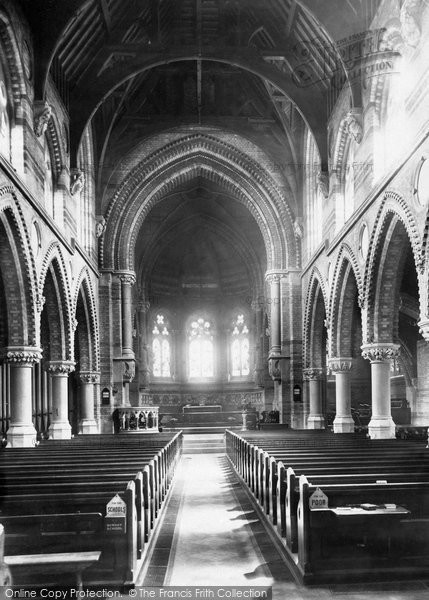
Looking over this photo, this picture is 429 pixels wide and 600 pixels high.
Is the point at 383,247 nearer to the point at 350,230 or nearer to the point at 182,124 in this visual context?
the point at 350,230

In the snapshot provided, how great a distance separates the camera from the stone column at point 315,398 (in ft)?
93.3

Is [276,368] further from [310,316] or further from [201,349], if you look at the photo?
[201,349]

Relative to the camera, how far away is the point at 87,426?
27.5 m

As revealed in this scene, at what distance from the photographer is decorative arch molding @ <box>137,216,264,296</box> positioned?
4200 centimetres

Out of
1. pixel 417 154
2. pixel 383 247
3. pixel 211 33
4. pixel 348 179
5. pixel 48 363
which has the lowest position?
pixel 48 363

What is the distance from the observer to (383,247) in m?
18.5

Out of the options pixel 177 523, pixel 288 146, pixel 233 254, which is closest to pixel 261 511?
pixel 177 523

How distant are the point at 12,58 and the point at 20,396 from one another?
893cm

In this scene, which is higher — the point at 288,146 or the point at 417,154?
the point at 288,146

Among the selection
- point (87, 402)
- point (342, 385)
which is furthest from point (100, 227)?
point (342, 385)

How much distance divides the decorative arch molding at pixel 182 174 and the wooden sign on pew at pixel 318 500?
24560mm

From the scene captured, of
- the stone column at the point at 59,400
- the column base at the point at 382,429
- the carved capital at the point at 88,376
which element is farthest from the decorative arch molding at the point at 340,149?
the carved capital at the point at 88,376

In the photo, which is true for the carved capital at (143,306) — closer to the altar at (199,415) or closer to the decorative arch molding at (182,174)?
the altar at (199,415)

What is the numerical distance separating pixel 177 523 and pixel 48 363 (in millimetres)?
12218
